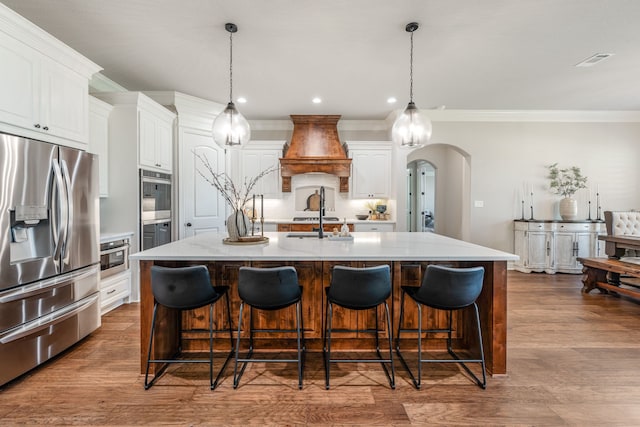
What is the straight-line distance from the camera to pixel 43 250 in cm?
224

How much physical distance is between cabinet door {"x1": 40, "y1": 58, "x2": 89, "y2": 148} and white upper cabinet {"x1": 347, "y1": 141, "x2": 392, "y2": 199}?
3.97m

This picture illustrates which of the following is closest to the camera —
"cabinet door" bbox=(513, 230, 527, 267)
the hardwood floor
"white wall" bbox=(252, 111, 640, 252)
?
the hardwood floor

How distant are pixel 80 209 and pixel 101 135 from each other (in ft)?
4.46

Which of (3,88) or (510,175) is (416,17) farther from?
(510,175)

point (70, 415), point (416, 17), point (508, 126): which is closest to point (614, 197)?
point (508, 126)

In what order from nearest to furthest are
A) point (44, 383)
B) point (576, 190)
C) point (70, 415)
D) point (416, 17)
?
point (70, 415) → point (44, 383) → point (416, 17) → point (576, 190)

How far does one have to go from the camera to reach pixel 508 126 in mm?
5664

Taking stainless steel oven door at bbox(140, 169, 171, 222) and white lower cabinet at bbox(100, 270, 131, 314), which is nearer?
white lower cabinet at bbox(100, 270, 131, 314)

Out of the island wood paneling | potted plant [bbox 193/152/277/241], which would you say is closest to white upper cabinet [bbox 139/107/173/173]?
potted plant [bbox 193/152/277/241]

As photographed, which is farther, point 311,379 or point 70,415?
point 311,379

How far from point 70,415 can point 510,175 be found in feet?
21.1

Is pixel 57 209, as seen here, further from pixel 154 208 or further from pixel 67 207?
pixel 154 208

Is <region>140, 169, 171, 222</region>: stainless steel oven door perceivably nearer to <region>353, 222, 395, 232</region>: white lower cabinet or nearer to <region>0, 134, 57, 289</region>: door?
<region>0, 134, 57, 289</region>: door

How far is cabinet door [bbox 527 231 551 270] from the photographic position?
533 cm
